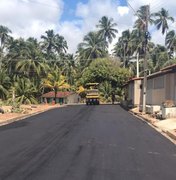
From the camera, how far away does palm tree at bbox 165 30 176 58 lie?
314 ft

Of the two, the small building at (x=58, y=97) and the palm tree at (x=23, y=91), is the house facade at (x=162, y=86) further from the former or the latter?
the small building at (x=58, y=97)

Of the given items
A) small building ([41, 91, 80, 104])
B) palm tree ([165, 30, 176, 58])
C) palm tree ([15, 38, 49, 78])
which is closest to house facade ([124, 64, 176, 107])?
palm tree ([15, 38, 49, 78])

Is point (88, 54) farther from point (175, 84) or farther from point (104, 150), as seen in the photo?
point (104, 150)

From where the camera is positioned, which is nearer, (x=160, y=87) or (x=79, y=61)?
(x=160, y=87)

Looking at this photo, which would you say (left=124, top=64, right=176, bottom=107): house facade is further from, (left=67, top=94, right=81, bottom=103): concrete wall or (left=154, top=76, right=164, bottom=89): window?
(left=67, top=94, right=81, bottom=103): concrete wall

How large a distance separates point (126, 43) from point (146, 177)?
3594 inches

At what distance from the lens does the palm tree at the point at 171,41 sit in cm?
9566

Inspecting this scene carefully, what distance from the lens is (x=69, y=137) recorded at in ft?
61.1

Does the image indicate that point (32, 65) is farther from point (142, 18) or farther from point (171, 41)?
point (171, 41)

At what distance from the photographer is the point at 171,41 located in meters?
96.5

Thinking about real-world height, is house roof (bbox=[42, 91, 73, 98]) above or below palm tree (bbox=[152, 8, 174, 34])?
below

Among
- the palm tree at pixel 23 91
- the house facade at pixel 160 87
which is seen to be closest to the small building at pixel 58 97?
the palm tree at pixel 23 91

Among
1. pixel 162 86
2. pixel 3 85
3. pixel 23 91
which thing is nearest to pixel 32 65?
pixel 23 91

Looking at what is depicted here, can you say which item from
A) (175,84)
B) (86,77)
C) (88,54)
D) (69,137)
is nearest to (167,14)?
(88,54)
